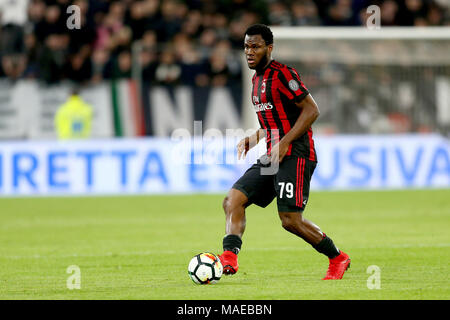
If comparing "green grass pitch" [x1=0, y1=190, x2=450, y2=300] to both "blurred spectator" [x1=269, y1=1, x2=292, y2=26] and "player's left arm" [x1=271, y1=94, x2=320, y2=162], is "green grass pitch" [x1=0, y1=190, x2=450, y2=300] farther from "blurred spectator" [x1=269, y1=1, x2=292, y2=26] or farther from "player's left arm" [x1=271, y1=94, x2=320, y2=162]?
"blurred spectator" [x1=269, y1=1, x2=292, y2=26]

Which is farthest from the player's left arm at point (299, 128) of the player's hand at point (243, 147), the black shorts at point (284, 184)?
the player's hand at point (243, 147)

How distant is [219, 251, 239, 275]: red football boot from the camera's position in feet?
25.7

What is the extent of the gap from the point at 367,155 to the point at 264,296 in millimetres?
12504

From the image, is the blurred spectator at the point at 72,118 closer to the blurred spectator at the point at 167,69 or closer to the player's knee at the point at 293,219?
the blurred spectator at the point at 167,69

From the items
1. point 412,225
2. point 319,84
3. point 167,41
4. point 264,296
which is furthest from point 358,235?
point 167,41

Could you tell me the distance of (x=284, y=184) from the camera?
797cm

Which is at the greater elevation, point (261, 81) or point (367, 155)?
point (261, 81)

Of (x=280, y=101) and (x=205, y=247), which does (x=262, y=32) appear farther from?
(x=205, y=247)

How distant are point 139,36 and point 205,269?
555 inches

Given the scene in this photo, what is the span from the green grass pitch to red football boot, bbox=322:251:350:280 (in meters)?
0.07

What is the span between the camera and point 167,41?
21.3 meters

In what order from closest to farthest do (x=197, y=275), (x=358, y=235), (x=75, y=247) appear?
(x=197, y=275) → (x=75, y=247) → (x=358, y=235)

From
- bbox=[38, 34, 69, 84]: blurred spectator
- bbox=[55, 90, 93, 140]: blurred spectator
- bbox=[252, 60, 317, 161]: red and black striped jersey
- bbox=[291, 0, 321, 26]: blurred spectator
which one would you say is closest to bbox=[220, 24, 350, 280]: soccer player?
bbox=[252, 60, 317, 161]: red and black striped jersey

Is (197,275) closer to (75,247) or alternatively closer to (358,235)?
(75,247)
